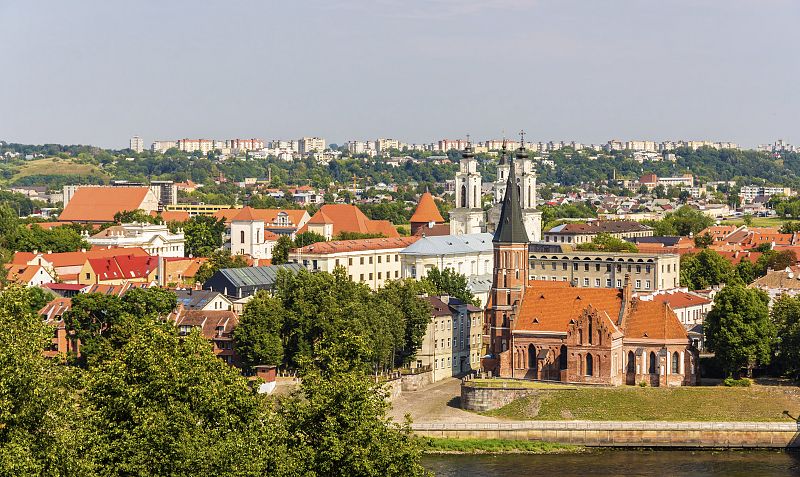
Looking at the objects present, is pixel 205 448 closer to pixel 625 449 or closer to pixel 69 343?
pixel 625 449

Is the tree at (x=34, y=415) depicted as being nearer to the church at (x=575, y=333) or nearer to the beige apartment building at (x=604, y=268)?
the church at (x=575, y=333)

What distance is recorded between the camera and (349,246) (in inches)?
4353

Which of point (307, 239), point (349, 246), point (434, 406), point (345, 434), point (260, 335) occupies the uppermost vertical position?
point (349, 246)

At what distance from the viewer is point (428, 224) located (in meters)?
138

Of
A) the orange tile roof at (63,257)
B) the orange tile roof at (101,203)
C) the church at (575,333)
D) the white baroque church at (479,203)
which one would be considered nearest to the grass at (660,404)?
the church at (575,333)

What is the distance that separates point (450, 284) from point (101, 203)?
3052 inches

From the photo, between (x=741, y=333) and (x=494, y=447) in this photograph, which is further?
(x=741, y=333)

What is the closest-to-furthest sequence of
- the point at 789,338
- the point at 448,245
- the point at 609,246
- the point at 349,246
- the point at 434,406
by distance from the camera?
the point at 434,406, the point at 789,338, the point at 448,245, the point at 349,246, the point at 609,246

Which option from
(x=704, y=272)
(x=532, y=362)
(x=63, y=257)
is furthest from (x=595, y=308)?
(x=63, y=257)

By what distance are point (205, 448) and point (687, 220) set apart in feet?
456

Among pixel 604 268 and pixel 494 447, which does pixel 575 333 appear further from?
pixel 604 268

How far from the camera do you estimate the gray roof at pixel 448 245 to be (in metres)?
107

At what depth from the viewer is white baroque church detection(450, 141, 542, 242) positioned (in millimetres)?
121812

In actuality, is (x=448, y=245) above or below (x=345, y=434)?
above
